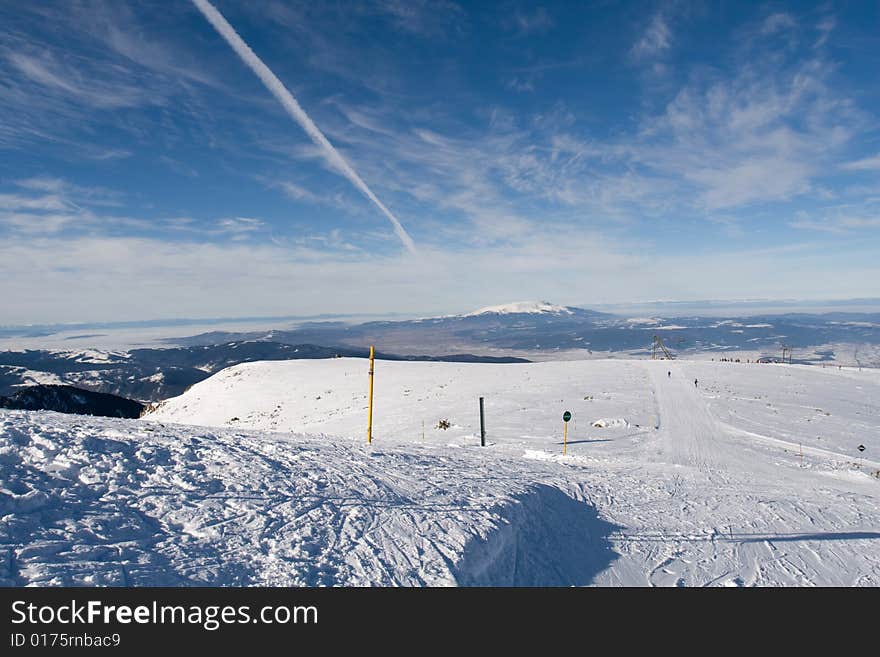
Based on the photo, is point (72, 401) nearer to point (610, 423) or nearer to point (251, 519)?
point (610, 423)

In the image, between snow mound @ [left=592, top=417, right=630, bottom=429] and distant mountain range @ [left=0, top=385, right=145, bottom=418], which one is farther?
distant mountain range @ [left=0, top=385, right=145, bottom=418]

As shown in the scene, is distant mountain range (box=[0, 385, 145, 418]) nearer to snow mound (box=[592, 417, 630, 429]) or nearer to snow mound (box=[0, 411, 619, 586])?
snow mound (box=[592, 417, 630, 429])

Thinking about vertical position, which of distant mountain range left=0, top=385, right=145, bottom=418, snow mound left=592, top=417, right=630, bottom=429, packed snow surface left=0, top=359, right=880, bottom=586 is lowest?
distant mountain range left=0, top=385, right=145, bottom=418

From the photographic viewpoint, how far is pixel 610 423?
2636cm

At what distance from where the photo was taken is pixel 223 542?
262 inches

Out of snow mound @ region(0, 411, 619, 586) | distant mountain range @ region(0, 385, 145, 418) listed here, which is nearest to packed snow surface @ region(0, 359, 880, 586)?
snow mound @ region(0, 411, 619, 586)

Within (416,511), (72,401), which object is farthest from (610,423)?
(72,401)

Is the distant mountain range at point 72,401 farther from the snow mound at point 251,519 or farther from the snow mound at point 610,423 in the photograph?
the snow mound at point 251,519

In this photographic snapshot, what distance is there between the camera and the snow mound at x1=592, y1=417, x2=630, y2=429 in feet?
84.8

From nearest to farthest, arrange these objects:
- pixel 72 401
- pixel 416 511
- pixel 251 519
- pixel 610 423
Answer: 1. pixel 251 519
2. pixel 416 511
3. pixel 610 423
4. pixel 72 401

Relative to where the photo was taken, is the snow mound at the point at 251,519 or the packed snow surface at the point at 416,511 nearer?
the snow mound at the point at 251,519

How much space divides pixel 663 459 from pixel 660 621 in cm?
1598

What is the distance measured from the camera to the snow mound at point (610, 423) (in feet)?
84.8

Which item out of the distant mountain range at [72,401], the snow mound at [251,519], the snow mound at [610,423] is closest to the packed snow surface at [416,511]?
the snow mound at [251,519]
